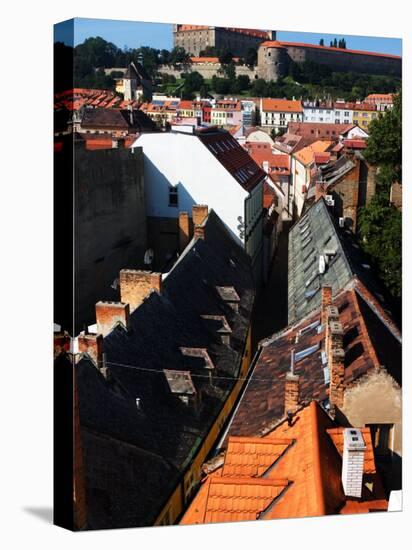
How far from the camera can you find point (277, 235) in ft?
63.7

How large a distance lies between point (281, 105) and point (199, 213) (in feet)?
8.96

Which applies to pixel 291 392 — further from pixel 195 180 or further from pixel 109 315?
pixel 195 180

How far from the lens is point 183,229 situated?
15.5m

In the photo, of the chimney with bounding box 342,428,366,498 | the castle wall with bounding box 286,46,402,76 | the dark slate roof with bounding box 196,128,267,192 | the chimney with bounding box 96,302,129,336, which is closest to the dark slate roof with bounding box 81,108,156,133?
the dark slate roof with bounding box 196,128,267,192

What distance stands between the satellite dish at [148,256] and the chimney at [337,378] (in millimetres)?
5431

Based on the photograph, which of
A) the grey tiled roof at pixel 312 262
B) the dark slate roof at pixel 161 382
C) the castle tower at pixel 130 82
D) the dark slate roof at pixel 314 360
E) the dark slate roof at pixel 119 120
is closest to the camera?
the dark slate roof at pixel 161 382

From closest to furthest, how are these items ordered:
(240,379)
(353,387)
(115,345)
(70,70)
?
(70,70) < (353,387) < (115,345) < (240,379)

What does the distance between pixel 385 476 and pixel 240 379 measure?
11.1 feet

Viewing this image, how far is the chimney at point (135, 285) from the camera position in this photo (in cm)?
1303

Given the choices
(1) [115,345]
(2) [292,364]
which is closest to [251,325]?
(2) [292,364]

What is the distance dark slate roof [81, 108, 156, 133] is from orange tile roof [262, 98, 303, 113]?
2.26 m

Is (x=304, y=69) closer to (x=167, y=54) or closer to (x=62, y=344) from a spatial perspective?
(x=167, y=54)

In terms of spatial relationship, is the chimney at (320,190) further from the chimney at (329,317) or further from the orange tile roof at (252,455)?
the orange tile roof at (252,455)

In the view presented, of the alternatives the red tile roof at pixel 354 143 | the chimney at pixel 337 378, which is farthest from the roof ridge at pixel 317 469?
the red tile roof at pixel 354 143
